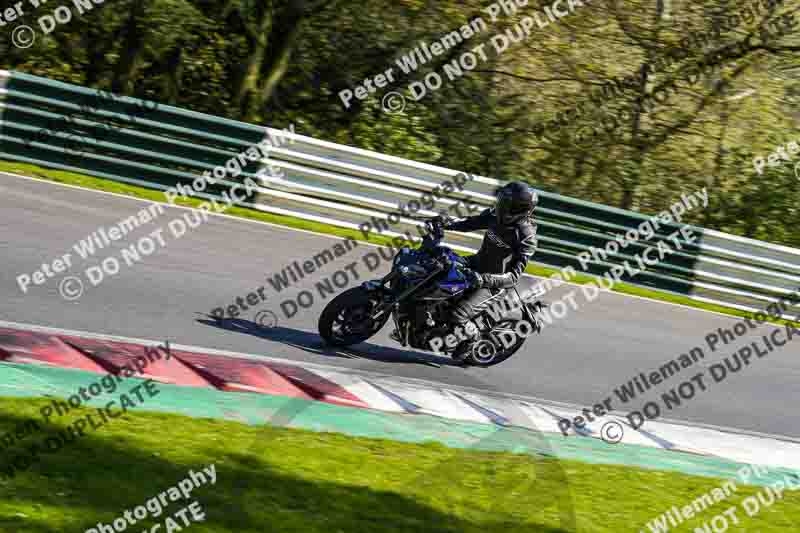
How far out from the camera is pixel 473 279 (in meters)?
9.84

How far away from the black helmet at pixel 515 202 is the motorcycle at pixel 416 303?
585 mm

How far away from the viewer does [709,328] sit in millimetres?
14992

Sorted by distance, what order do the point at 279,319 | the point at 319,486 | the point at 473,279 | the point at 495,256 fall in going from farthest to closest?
the point at 279,319, the point at 495,256, the point at 473,279, the point at 319,486

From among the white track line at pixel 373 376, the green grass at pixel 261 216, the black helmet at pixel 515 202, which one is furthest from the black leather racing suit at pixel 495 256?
the green grass at pixel 261 216

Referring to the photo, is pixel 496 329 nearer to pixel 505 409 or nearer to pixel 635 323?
pixel 505 409
